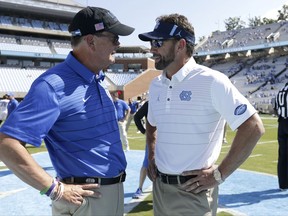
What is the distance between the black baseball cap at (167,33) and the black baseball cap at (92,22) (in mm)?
384

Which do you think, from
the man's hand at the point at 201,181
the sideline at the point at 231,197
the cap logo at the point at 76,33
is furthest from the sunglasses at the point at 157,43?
the sideline at the point at 231,197

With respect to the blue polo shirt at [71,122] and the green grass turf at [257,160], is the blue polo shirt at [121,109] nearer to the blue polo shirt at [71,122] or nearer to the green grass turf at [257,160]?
the green grass turf at [257,160]

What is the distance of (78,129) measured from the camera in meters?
2.54

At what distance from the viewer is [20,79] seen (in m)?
43.8

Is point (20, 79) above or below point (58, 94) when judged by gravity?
below

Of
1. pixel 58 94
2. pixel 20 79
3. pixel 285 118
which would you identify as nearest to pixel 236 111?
pixel 58 94

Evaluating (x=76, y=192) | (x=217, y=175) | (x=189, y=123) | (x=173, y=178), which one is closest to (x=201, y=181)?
(x=217, y=175)

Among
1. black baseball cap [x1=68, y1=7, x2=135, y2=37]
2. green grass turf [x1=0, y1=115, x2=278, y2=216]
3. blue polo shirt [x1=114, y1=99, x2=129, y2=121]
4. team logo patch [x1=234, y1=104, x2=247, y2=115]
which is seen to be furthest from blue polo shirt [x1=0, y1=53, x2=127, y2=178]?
blue polo shirt [x1=114, y1=99, x2=129, y2=121]

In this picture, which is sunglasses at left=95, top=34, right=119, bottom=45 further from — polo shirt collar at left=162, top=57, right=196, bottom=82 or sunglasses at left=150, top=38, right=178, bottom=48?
polo shirt collar at left=162, top=57, right=196, bottom=82

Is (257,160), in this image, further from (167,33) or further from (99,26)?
(99,26)

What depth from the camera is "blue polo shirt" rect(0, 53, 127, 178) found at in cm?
230

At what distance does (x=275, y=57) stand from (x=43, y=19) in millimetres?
33246

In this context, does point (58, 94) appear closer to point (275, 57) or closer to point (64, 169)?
point (64, 169)

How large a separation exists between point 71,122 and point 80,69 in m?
0.40
